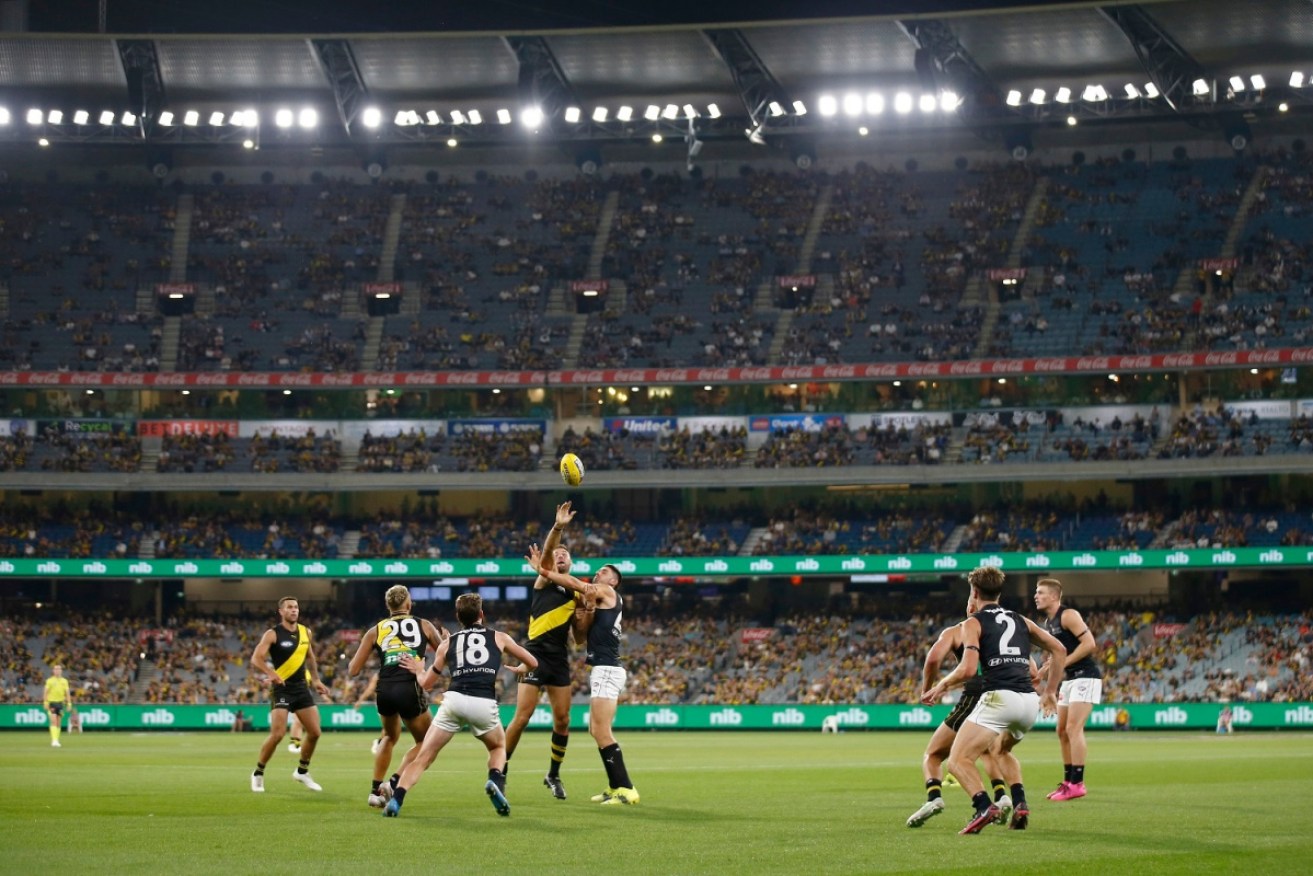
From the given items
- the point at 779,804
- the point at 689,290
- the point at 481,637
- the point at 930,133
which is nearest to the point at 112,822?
the point at 481,637

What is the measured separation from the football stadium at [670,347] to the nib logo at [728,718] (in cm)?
11

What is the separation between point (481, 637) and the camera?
16.9m

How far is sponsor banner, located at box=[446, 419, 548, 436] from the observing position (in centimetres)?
7062

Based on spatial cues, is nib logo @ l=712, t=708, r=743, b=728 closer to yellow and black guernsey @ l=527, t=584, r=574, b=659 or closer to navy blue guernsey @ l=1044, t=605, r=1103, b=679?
navy blue guernsey @ l=1044, t=605, r=1103, b=679

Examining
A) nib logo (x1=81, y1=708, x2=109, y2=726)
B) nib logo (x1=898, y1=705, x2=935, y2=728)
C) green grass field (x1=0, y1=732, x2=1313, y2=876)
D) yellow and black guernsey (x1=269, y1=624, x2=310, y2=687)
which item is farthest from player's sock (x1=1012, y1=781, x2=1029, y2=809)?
nib logo (x1=81, y1=708, x2=109, y2=726)

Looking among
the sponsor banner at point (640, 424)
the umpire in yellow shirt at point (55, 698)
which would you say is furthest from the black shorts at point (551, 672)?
the sponsor banner at point (640, 424)

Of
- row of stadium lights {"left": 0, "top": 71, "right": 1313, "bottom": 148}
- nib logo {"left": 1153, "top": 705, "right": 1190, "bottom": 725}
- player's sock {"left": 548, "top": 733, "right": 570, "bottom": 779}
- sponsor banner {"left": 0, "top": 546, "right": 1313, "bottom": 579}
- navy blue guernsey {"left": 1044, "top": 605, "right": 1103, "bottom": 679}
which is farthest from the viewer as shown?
row of stadium lights {"left": 0, "top": 71, "right": 1313, "bottom": 148}

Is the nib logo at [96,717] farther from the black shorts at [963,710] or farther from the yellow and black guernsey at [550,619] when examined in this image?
the black shorts at [963,710]

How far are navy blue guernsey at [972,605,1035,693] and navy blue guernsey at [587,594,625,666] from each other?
5116 mm

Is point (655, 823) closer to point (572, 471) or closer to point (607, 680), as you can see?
point (607, 680)

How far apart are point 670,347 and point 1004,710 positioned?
58.1 m

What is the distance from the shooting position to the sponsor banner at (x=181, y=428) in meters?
70.2

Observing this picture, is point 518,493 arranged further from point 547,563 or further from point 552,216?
point 547,563

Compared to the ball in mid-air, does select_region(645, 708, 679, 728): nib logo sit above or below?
below
